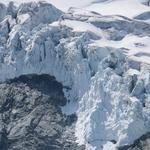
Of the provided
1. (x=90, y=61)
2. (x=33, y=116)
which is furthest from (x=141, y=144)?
(x=33, y=116)

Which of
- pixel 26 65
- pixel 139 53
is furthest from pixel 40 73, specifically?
pixel 139 53

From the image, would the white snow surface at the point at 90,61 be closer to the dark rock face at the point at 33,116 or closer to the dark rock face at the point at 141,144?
the dark rock face at the point at 141,144

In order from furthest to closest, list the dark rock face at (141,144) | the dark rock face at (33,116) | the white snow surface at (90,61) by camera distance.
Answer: the dark rock face at (33,116)
the white snow surface at (90,61)
the dark rock face at (141,144)

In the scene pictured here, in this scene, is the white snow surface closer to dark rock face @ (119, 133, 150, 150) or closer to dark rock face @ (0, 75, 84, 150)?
dark rock face @ (119, 133, 150, 150)

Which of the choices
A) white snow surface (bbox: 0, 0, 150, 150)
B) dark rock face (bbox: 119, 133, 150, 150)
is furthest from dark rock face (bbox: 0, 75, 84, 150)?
dark rock face (bbox: 119, 133, 150, 150)

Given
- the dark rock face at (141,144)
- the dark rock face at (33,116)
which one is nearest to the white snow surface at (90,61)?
the dark rock face at (141,144)
